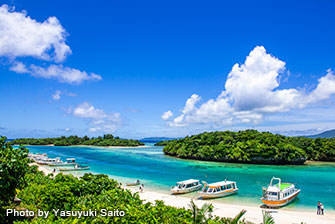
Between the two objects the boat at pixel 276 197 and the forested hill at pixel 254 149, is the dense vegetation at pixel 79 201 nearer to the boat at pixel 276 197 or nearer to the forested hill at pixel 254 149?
the boat at pixel 276 197

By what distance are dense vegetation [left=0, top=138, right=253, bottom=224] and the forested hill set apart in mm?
56923

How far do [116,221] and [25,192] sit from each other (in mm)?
9066

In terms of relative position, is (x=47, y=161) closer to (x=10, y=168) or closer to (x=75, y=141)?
(x=10, y=168)

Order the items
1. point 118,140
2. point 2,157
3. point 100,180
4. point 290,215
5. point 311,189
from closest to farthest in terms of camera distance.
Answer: point 2,157
point 100,180
point 290,215
point 311,189
point 118,140

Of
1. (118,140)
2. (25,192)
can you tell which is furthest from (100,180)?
(118,140)

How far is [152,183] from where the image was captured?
115ft

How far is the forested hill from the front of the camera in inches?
2397

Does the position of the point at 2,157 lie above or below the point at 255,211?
above

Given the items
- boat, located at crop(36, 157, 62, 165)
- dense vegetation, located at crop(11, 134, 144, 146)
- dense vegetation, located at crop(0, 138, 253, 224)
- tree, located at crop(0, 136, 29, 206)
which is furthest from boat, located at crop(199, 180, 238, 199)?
dense vegetation, located at crop(11, 134, 144, 146)

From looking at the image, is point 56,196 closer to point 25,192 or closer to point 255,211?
point 25,192

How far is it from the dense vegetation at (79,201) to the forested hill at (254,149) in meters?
56.9

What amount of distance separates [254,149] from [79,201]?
6018 cm

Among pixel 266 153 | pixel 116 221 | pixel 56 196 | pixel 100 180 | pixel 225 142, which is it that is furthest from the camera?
pixel 225 142

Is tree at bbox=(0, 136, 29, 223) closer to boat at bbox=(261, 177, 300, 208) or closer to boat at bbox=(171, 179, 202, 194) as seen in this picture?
boat at bbox=(171, 179, 202, 194)
